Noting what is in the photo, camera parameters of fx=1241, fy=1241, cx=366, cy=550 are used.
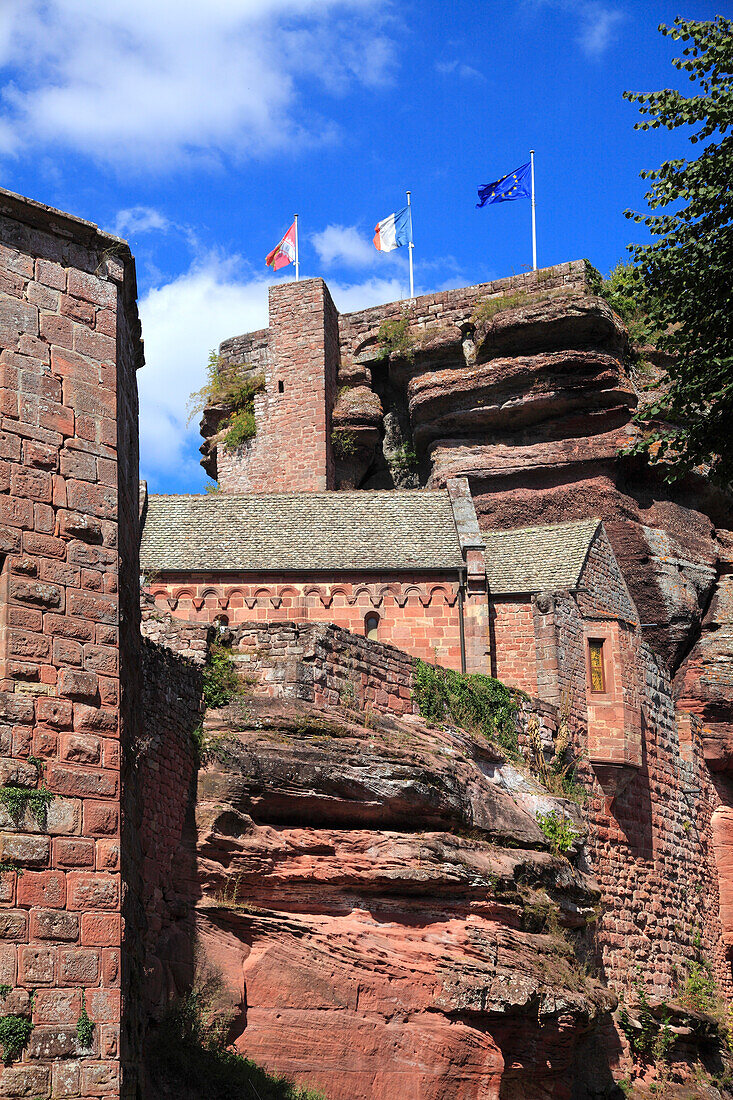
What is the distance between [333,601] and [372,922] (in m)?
12.0

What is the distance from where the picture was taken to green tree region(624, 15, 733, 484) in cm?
1788

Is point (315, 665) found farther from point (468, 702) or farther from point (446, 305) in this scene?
point (446, 305)

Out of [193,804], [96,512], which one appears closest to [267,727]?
[193,804]

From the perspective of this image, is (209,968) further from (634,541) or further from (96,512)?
(634,541)

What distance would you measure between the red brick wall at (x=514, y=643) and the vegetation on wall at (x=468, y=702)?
8.03 feet

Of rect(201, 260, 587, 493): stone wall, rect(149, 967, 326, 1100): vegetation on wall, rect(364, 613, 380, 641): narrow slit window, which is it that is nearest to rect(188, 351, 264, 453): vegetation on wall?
rect(201, 260, 587, 493): stone wall

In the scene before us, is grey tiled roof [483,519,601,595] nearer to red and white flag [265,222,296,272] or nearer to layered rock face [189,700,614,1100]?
layered rock face [189,700,614,1100]

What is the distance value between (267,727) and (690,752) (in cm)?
1448

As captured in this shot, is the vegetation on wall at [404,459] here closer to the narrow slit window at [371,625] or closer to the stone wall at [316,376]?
the stone wall at [316,376]

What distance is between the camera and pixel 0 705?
8758mm

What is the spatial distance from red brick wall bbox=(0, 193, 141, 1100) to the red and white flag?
3135 centimetres

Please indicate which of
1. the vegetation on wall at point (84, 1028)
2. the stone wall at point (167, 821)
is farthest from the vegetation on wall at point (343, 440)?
the vegetation on wall at point (84, 1028)

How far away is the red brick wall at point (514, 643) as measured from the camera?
25188 millimetres

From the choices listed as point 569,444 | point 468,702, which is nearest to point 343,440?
point 569,444
